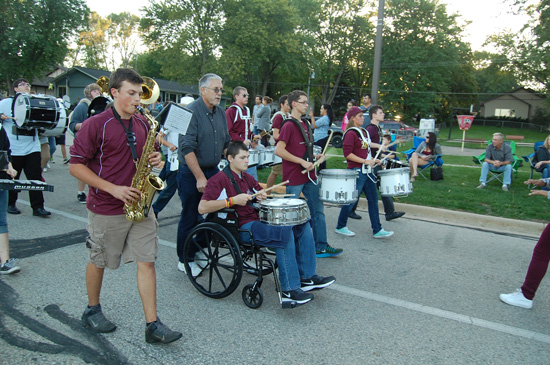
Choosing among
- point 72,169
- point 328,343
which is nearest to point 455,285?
→ point 328,343

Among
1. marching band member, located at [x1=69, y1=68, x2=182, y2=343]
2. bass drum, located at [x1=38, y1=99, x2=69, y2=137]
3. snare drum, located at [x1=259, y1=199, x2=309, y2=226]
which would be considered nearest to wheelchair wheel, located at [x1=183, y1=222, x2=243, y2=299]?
snare drum, located at [x1=259, y1=199, x2=309, y2=226]

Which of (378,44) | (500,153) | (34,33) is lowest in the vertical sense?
(500,153)

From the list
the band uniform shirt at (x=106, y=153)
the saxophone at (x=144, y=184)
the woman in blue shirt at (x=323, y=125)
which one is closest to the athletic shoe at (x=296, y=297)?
the saxophone at (x=144, y=184)

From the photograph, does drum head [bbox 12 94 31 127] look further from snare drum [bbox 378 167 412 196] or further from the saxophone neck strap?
snare drum [bbox 378 167 412 196]

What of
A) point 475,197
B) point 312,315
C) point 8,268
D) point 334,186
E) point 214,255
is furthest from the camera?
point 475,197

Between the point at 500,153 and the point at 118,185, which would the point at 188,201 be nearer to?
the point at 118,185

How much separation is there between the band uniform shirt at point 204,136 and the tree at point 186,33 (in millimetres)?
34384

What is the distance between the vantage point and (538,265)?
3.92m

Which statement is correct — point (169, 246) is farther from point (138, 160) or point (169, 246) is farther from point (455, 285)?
point (455, 285)

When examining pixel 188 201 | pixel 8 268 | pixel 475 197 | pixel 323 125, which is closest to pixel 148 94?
pixel 188 201

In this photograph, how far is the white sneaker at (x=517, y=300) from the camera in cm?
402

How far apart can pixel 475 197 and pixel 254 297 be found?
20.2 ft

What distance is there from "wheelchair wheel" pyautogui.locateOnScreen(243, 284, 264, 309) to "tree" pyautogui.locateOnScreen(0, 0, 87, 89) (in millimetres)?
40321

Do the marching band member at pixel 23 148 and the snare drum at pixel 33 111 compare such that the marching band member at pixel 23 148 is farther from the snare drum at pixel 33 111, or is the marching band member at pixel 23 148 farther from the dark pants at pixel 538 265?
the dark pants at pixel 538 265
